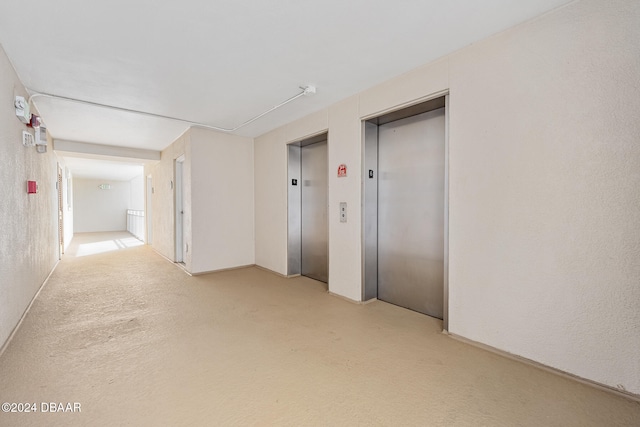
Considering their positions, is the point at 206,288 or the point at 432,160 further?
the point at 206,288

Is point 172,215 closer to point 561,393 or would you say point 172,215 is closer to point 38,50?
point 38,50

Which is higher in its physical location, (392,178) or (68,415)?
(392,178)

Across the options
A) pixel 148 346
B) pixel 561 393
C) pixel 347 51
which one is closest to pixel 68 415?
pixel 148 346

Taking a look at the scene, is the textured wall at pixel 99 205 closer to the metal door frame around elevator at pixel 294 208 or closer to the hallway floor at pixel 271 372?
the hallway floor at pixel 271 372

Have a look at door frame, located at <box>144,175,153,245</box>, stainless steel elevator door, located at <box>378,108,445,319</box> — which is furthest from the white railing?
stainless steel elevator door, located at <box>378,108,445,319</box>

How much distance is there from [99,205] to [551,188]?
1546 cm

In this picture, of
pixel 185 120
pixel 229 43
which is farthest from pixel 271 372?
pixel 185 120

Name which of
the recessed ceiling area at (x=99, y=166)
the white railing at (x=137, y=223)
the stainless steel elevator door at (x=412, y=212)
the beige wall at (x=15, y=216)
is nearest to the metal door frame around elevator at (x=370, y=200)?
the stainless steel elevator door at (x=412, y=212)

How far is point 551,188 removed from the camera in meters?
1.97

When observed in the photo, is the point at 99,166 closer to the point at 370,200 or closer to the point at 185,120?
the point at 185,120

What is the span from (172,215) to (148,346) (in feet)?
12.5

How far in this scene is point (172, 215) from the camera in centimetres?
567

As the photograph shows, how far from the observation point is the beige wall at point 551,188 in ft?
5.64

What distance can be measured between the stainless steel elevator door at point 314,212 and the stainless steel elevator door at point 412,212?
1.08 m
